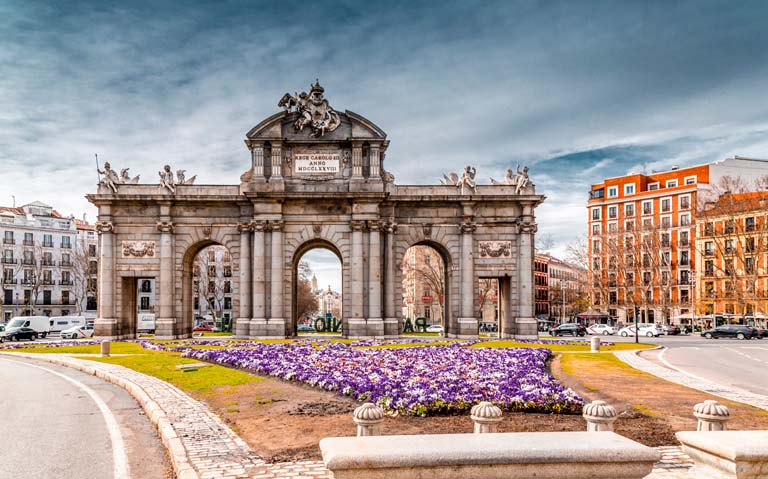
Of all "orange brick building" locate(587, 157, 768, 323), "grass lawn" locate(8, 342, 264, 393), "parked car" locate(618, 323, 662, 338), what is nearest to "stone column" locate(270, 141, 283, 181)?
"grass lawn" locate(8, 342, 264, 393)

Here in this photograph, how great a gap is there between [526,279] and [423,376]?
29.6m

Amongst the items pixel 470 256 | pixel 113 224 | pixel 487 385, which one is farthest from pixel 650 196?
pixel 487 385

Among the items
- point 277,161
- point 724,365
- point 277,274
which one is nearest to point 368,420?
point 724,365

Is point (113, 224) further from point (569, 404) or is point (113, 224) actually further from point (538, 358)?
point (569, 404)

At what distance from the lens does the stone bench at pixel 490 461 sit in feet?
23.4

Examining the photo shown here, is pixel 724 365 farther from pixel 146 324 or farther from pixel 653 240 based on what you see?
pixel 653 240

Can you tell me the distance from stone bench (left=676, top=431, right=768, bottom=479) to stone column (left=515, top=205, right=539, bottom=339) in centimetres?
4058

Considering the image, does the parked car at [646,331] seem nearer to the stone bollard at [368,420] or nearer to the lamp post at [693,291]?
the lamp post at [693,291]

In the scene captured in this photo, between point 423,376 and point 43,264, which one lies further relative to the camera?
point 43,264

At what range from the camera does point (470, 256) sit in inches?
1909

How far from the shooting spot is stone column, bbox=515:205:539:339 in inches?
1898

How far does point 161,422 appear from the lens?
14516 mm

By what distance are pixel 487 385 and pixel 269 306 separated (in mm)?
31294

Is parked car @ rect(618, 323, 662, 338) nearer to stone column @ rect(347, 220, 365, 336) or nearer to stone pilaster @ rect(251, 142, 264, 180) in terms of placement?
stone column @ rect(347, 220, 365, 336)
